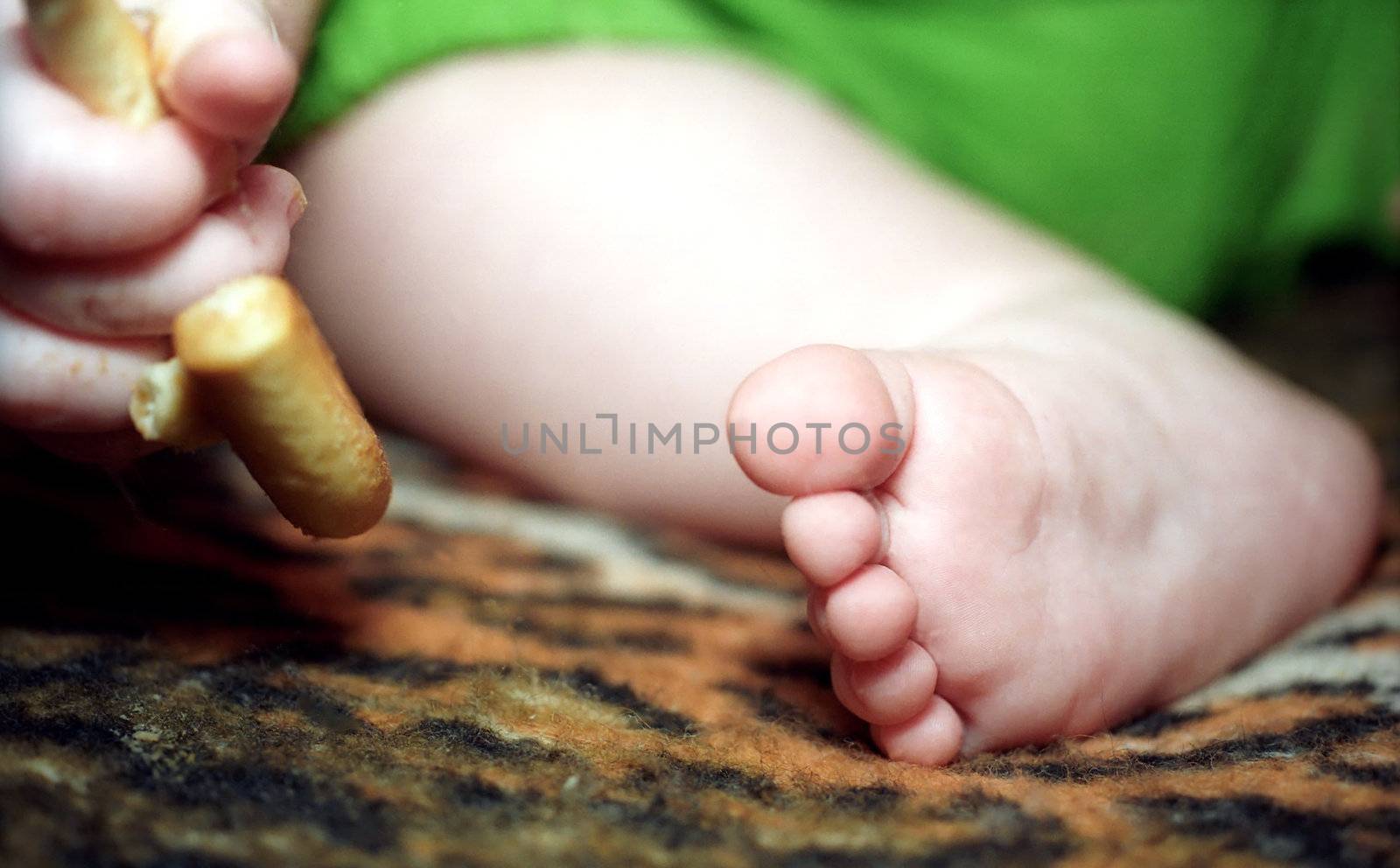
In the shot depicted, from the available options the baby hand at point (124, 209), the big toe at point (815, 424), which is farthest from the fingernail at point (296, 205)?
the big toe at point (815, 424)

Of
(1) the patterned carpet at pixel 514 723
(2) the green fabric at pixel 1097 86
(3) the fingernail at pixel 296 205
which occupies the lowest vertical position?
(1) the patterned carpet at pixel 514 723

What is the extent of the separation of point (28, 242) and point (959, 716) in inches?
11.9

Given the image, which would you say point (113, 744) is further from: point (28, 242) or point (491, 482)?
point (491, 482)

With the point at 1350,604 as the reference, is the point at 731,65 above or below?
above

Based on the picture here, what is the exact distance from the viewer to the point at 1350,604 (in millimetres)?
531

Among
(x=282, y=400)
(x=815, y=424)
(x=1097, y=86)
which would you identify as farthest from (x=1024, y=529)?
(x=1097, y=86)

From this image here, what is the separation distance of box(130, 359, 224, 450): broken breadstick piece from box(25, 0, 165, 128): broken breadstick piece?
0.22 ft

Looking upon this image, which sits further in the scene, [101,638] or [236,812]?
[101,638]

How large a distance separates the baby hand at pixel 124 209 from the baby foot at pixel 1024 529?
15 centimetres

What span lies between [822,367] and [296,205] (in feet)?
0.54

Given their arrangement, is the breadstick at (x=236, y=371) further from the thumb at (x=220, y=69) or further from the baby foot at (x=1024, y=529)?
the baby foot at (x=1024, y=529)

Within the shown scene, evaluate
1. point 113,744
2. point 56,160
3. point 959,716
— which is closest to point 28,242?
point 56,160

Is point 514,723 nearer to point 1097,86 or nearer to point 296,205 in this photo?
point 296,205

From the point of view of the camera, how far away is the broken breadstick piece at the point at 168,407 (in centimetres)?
33
